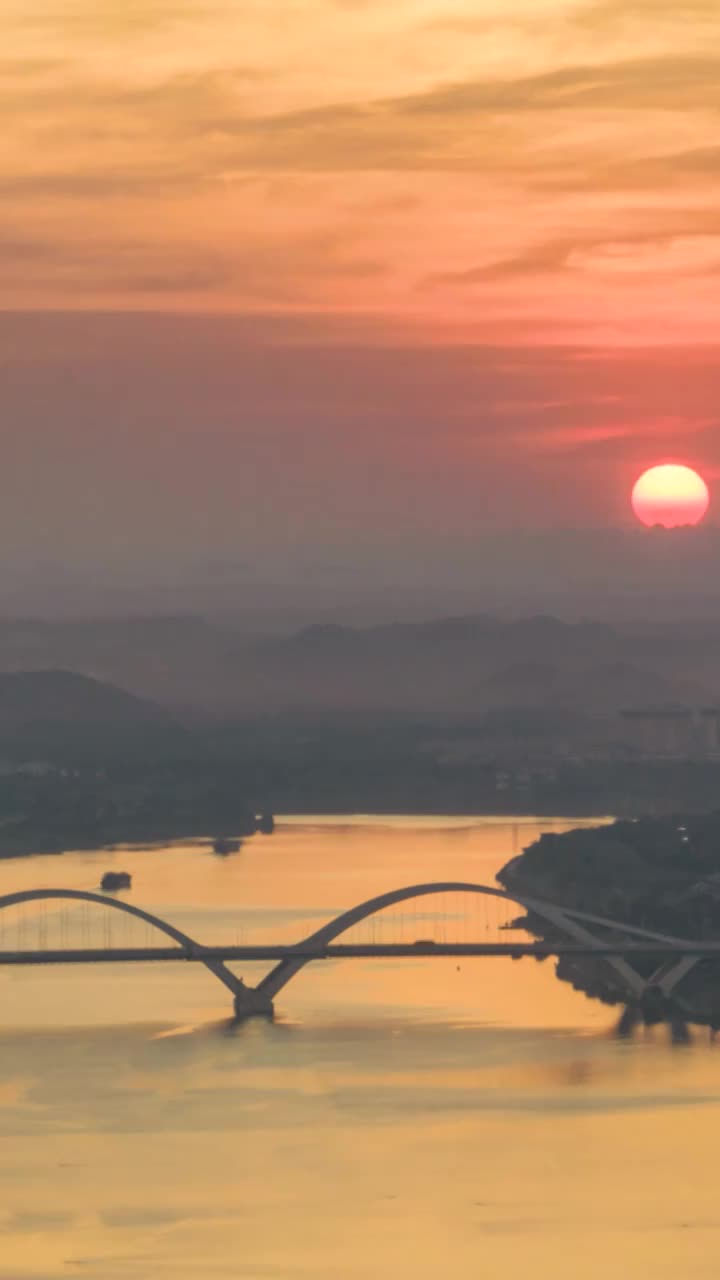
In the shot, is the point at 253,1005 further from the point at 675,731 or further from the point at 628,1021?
the point at 675,731

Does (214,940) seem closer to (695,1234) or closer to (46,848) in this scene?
(695,1234)

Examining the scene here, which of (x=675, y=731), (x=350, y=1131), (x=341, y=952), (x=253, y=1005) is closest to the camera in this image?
(x=350, y=1131)

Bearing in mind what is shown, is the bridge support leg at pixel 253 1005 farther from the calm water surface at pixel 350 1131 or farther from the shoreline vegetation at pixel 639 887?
the shoreline vegetation at pixel 639 887

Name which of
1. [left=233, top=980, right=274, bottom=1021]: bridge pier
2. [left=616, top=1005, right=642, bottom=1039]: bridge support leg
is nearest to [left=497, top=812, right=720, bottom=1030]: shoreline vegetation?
[left=616, top=1005, right=642, bottom=1039]: bridge support leg

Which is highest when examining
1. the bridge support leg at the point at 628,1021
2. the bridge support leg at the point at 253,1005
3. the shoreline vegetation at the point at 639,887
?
the shoreline vegetation at the point at 639,887

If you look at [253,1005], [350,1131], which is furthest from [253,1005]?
[350,1131]

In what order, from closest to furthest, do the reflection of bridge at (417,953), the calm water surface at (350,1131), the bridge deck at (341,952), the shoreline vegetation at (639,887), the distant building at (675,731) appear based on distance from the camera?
the calm water surface at (350,1131) < the bridge deck at (341,952) < the reflection of bridge at (417,953) < the shoreline vegetation at (639,887) < the distant building at (675,731)

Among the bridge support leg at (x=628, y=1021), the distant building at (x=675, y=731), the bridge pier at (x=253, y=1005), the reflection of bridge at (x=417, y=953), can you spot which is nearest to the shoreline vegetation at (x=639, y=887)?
the bridge support leg at (x=628, y=1021)
